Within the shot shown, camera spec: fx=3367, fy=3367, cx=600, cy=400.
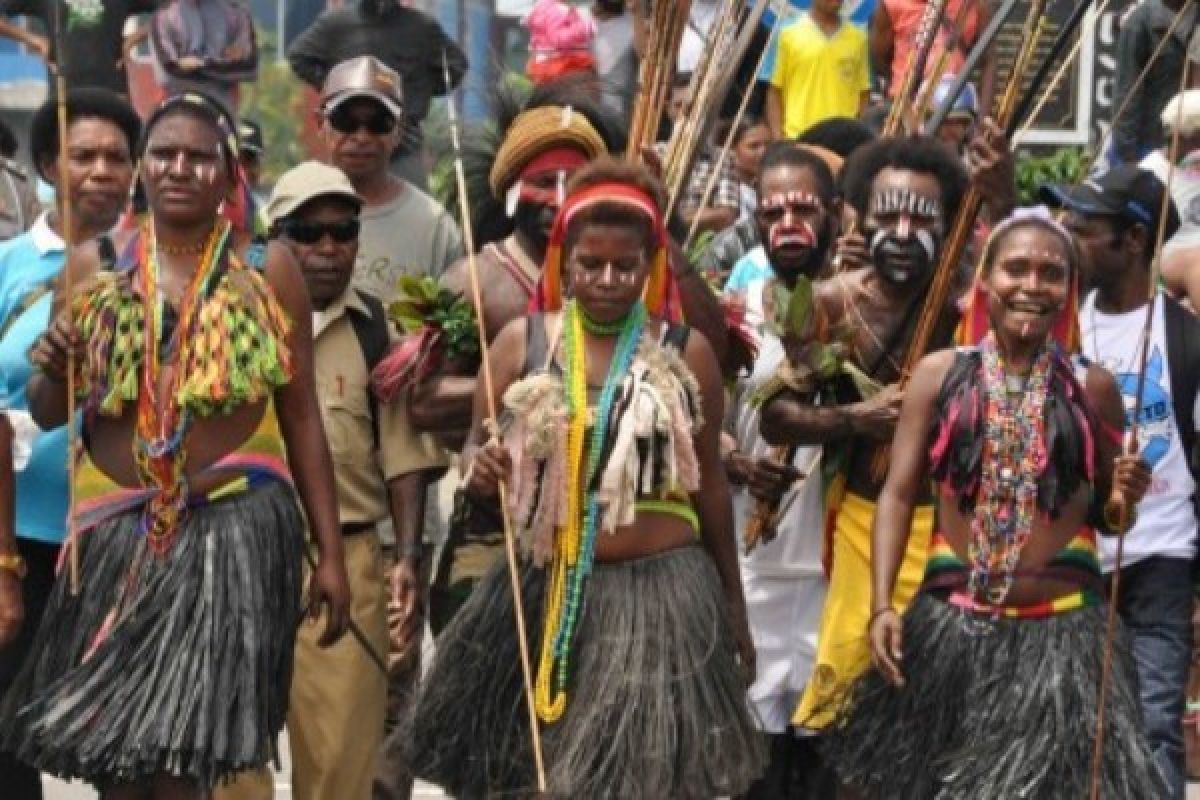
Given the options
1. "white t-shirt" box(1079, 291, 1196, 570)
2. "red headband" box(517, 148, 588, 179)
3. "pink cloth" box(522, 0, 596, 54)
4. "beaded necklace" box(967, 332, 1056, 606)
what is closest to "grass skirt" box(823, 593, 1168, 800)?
"beaded necklace" box(967, 332, 1056, 606)

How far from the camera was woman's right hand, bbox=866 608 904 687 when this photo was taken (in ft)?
27.4

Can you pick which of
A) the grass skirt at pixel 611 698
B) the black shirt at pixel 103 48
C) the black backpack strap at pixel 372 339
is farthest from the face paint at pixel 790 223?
the black shirt at pixel 103 48

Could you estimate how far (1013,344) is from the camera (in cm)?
850

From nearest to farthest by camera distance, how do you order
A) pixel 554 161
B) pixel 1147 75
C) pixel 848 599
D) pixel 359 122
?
pixel 554 161 < pixel 848 599 < pixel 359 122 < pixel 1147 75

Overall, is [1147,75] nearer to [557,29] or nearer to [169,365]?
[557,29]

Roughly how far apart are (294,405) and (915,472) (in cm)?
158

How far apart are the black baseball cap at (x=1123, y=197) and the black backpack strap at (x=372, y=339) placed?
2.00m

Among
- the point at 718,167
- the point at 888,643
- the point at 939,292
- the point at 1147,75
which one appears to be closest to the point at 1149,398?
the point at 939,292

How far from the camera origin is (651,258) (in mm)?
8430

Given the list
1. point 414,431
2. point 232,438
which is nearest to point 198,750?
point 232,438

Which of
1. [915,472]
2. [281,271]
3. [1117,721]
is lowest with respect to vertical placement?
[1117,721]

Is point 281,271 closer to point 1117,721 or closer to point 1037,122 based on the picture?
point 1117,721

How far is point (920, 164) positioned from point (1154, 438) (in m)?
1.03

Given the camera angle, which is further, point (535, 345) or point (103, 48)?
point (103, 48)
